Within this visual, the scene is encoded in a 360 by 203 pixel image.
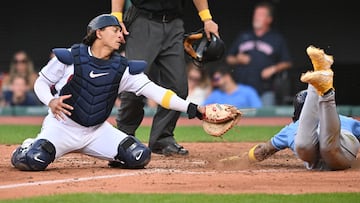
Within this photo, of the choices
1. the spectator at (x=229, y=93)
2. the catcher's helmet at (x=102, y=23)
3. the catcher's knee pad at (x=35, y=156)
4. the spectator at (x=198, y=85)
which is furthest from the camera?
the spectator at (x=198, y=85)

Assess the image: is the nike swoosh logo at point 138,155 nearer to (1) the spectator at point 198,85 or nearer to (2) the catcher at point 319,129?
(2) the catcher at point 319,129

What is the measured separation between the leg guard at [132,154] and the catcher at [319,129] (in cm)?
91

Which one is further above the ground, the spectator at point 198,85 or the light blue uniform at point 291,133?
the light blue uniform at point 291,133

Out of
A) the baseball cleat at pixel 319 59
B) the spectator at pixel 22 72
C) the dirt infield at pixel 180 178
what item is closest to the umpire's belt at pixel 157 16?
the dirt infield at pixel 180 178

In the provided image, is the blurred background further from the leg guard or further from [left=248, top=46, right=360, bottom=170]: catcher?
the leg guard

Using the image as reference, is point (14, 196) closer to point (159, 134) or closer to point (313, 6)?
point (159, 134)

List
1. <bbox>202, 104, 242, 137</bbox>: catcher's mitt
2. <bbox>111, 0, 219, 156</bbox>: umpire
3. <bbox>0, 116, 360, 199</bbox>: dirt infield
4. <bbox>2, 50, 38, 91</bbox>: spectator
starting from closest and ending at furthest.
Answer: <bbox>0, 116, 360, 199</bbox>: dirt infield
<bbox>202, 104, 242, 137</bbox>: catcher's mitt
<bbox>111, 0, 219, 156</bbox>: umpire
<bbox>2, 50, 38, 91</bbox>: spectator

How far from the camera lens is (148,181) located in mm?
5699

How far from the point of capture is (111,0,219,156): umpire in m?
7.80

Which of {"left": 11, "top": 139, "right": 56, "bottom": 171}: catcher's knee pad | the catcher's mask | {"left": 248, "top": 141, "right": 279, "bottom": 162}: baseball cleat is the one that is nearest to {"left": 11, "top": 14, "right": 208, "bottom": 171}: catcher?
{"left": 11, "top": 139, "right": 56, "bottom": 171}: catcher's knee pad

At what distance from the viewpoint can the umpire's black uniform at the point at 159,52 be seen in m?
7.80

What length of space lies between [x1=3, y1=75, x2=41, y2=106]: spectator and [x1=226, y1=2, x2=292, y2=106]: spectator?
364 cm

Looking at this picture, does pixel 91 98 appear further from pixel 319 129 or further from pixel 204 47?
pixel 204 47

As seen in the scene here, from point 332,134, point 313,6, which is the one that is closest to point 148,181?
point 332,134
